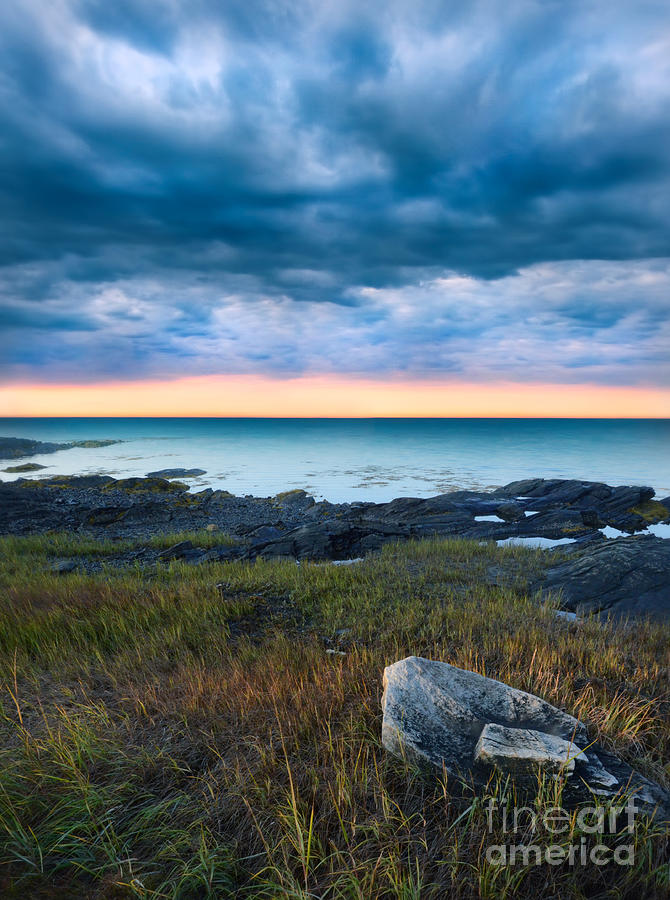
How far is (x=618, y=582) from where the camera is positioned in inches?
362

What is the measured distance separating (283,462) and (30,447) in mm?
52132

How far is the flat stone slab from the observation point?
2.82 m

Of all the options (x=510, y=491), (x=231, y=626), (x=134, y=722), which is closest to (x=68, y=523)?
(x=231, y=626)

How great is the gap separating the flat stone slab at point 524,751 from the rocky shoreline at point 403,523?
19.9 ft

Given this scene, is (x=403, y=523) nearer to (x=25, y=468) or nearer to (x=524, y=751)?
(x=524, y=751)

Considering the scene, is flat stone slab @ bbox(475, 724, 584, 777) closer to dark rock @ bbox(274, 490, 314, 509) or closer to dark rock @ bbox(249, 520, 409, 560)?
dark rock @ bbox(249, 520, 409, 560)

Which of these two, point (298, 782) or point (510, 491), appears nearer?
point (298, 782)

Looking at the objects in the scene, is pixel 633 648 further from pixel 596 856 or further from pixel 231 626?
pixel 231 626

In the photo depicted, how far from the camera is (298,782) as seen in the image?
2.97 m

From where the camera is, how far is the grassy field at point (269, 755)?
2355 millimetres

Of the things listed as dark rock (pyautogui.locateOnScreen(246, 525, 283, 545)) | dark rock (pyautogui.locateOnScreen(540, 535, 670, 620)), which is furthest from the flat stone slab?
dark rock (pyautogui.locateOnScreen(246, 525, 283, 545))

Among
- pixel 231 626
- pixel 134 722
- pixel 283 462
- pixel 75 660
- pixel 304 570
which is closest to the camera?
pixel 134 722

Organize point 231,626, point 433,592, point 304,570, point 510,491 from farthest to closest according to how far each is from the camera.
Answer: point 510,491 → point 304,570 → point 433,592 → point 231,626

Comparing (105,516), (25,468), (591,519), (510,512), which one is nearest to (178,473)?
(25,468)
